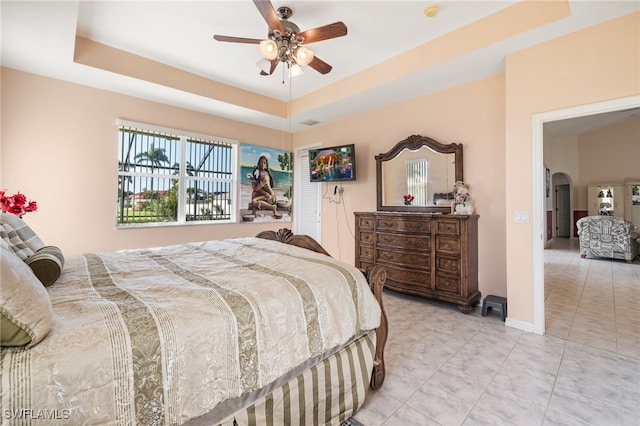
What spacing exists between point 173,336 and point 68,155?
148 inches

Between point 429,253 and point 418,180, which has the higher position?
point 418,180

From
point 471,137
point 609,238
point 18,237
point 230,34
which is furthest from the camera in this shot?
point 609,238

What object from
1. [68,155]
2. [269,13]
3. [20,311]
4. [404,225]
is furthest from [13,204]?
[404,225]

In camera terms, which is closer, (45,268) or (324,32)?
(45,268)

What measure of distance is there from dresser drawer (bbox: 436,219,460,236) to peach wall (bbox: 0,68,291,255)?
390 centimetres

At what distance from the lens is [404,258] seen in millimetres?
3586

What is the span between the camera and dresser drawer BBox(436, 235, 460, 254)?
3146mm

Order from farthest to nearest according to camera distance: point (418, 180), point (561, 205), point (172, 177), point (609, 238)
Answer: point (561, 205)
point (609, 238)
point (172, 177)
point (418, 180)

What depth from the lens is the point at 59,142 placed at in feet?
11.0

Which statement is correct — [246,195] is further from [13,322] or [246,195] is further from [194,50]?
[13,322]

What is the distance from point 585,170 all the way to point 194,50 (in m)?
10.6

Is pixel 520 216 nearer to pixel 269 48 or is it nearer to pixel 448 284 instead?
pixel 448 284

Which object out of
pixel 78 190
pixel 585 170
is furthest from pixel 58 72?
pixel 585 170

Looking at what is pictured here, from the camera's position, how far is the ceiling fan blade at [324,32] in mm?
2209
